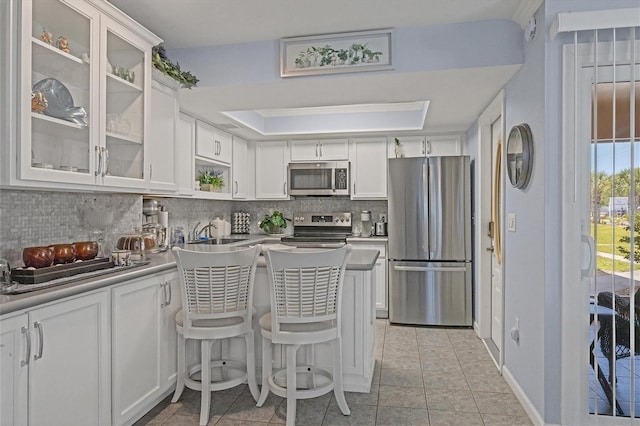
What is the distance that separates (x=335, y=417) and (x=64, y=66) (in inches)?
95.1

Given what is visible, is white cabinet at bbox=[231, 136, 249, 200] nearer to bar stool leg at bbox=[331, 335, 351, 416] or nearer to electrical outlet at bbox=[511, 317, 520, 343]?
bar stool leg at bbox=[331, 335, 351, 416]

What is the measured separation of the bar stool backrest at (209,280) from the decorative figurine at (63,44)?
3.83ft

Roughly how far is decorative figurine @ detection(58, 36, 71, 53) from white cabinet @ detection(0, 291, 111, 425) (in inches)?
48.9

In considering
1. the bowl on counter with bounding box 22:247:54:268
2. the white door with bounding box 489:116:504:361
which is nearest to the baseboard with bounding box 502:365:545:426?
the white door with bounding box 489:116:504:361

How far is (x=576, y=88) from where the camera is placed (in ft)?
7.09

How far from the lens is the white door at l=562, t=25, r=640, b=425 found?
210cm

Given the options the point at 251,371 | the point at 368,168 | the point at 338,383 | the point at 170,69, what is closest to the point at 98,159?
the point at 170,69

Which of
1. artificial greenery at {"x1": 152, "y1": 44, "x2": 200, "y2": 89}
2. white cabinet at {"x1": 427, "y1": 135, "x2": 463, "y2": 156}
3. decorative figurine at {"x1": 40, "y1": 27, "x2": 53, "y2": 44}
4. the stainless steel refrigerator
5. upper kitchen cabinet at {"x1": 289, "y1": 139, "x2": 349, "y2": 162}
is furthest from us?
upper kitchen cabinet at {"x1": 289, "y1": 139, "x2": 349, "y2": 162}

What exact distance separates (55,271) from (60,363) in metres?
0.42

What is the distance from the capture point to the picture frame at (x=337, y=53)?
9.21ft

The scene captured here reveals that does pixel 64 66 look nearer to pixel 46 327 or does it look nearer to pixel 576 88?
pixel 46 327

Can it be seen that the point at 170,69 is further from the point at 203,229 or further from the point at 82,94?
the point at 203,229

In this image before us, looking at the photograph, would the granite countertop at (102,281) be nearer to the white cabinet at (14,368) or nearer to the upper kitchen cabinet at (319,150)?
the white cabinet at (14,368)

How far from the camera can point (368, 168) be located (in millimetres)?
5117
